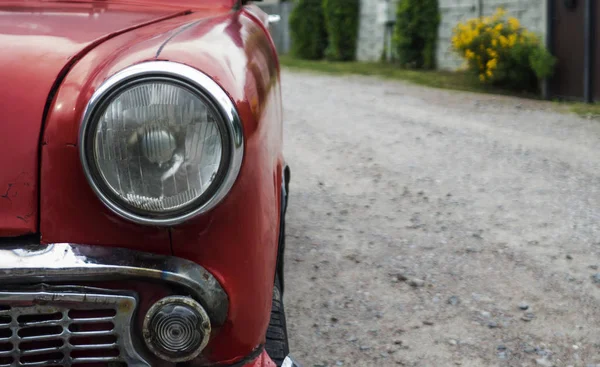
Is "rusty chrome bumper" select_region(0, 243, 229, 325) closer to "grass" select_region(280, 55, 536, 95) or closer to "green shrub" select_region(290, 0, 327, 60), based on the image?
"grass" select_region(280, 55, 536, 95)

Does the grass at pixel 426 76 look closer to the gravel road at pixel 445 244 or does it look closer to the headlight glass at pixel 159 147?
the gravel road at pixel 445 244

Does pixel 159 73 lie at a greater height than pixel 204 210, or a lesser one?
greater

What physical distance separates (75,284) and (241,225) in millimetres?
363

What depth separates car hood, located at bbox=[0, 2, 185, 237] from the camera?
1729 millimetres

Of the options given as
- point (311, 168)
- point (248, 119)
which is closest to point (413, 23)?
point (311, 168)

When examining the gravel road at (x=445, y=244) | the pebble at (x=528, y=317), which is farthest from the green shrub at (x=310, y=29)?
the pebble at (x=528, y=317)

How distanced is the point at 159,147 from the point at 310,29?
703 inches

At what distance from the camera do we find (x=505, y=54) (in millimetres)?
10992

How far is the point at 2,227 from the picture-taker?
5.62ft

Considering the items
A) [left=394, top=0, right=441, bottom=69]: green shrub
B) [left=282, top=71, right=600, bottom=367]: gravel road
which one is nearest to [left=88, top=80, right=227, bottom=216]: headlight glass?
[left=282, top=71, right=600, bottom=367]: gravel road

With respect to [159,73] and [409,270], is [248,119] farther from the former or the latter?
[409,270]

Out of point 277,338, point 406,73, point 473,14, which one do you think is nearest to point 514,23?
point 473,14

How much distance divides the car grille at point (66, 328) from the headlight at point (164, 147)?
0.61 ft

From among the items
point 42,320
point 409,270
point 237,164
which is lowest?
point 409,270
